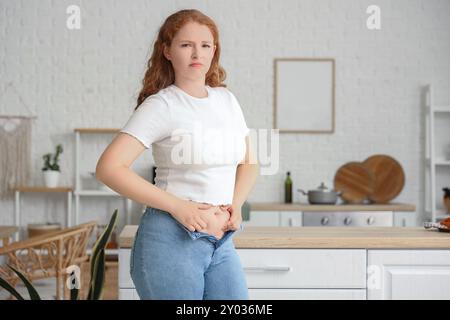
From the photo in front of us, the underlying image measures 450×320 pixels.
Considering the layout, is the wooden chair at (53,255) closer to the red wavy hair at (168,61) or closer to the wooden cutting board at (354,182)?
the wooden cutting board at (354,182)

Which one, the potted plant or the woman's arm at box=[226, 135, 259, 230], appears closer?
the woman's arm at box=[226, 135, 259, 230]

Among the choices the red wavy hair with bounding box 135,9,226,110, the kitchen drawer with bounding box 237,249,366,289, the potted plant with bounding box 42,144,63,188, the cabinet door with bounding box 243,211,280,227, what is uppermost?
the red wavy hair with bounding box 135,9,226,110

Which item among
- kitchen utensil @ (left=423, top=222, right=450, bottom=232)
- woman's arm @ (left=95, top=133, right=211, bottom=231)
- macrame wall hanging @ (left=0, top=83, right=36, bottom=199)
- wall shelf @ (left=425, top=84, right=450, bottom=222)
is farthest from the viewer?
macrame wall hanging @ (left=0, top=83, right=36, bottom=199)

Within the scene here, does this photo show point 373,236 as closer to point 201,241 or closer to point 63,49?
point 201,241

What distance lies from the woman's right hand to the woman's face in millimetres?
258

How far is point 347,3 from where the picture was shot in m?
5.39

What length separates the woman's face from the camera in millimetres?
1216

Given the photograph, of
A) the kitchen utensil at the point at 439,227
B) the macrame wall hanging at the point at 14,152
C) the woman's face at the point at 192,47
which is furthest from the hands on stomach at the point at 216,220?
the macrame wall hanging at the point at 14,152

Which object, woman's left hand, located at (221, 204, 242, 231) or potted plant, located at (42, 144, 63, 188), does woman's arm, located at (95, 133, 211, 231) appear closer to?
woman's left hand, located at (221, 204, 242, 231)

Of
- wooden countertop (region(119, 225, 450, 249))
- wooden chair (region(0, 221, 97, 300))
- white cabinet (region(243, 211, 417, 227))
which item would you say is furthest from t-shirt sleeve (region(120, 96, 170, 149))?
white cabinet (region(243, 211, 417, 227))

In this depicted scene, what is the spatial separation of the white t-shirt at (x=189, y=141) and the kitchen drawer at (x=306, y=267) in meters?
0.69

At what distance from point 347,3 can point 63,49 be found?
2391mm
